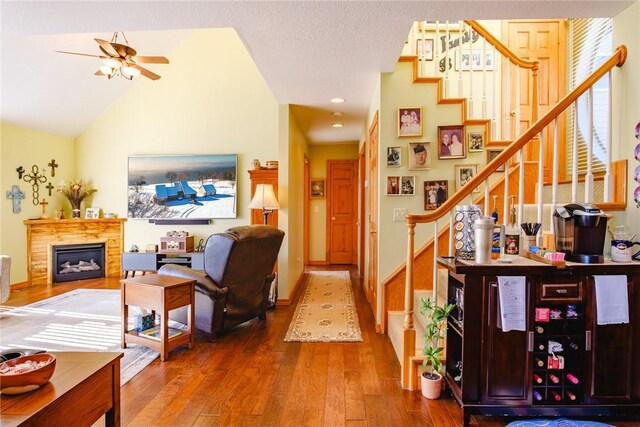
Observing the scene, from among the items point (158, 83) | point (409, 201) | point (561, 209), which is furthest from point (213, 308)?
point (158, 83)

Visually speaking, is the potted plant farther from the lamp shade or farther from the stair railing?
the lamp shade

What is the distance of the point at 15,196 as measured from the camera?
5.35 meters

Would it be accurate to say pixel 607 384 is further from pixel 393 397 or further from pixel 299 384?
pixel 299 384

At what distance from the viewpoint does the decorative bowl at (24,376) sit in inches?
41.8

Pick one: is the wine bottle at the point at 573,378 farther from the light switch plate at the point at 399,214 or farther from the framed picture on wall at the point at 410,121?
the framed picture on wall at the point at 410,121

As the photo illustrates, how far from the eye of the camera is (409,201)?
345cm

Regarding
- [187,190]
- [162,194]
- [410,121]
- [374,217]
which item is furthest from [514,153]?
[162,194]

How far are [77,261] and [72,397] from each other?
590 cm

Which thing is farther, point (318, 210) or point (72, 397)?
point (318, 210)

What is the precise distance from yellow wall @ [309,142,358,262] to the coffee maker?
19.1ft

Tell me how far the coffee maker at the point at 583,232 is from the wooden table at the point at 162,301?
9.29 feet

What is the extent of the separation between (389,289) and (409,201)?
907mm

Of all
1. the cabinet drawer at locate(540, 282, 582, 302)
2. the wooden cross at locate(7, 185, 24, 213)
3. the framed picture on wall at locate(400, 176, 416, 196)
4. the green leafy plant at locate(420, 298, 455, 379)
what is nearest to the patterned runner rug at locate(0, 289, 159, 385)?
the wooden cross at locate(7, 185, 24, 213)

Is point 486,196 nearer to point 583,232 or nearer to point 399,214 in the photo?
point 583,232
